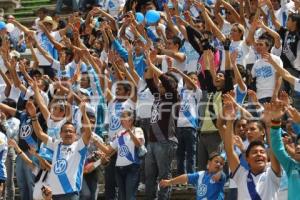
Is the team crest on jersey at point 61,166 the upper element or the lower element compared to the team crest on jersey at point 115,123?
lower

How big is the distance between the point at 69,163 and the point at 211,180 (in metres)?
1.87

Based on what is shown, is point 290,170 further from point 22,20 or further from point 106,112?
point 22,20

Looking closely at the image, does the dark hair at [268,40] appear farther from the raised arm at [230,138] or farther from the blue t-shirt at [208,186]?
the raised arm at [230,138]

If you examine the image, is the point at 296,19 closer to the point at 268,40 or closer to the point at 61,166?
the point at 268,40

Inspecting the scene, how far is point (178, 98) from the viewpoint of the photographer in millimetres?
11992

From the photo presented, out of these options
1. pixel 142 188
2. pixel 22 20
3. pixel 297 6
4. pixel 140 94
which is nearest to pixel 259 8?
pixel 297 6

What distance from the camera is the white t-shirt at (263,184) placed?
8195 mm

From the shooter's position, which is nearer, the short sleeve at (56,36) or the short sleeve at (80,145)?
the short sleeve at (80,145)

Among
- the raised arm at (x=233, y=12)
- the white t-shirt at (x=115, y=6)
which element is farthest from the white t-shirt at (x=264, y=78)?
the white t-shirt at (x=115, y=6)

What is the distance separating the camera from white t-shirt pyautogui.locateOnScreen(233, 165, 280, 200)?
8.20 m

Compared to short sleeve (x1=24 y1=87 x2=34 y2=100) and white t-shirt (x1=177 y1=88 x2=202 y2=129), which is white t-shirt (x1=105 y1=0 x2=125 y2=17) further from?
white t-shirt (x1=177 y1=88 x2=202 y2=129)

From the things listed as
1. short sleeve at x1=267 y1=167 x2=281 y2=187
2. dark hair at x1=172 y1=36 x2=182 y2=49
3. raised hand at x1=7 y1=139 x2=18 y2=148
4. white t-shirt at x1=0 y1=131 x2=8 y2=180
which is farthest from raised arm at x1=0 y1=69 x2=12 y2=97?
short sleeve at x1=267 y1=167 x2=281 y2=187

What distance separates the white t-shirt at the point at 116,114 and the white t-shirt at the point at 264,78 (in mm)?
1821

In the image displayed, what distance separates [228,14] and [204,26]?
79 centimetres
